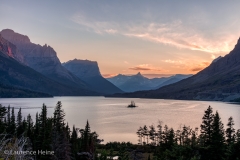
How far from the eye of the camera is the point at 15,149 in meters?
11.2

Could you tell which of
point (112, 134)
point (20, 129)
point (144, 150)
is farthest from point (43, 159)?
point (112, 134)

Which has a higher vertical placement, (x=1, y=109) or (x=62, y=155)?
(x=1, y=109)

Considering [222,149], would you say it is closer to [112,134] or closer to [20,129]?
[20,129]

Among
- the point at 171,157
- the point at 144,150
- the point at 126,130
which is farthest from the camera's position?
the point at 126,130

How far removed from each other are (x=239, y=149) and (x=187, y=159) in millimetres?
9637

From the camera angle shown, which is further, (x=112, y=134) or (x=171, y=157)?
(x=112, y=134)

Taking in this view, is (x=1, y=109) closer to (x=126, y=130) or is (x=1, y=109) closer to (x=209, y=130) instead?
(x=209, y=130)

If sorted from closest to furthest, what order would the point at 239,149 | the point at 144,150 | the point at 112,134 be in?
1. the point at 239,149
2. the point at 144,150
3. the point at 112,134

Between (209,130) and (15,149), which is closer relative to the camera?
(15,149)

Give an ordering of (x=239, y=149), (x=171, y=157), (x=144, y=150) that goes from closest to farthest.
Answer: (x=239, y=149), (x=171, y=157), (x=144, y=150)

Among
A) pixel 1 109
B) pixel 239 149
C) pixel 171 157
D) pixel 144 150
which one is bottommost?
pixel 144 150

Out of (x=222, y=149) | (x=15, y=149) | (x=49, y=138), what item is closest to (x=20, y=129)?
(x=49, y=138)

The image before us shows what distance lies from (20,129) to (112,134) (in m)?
60.9

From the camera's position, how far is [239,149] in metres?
44.6
